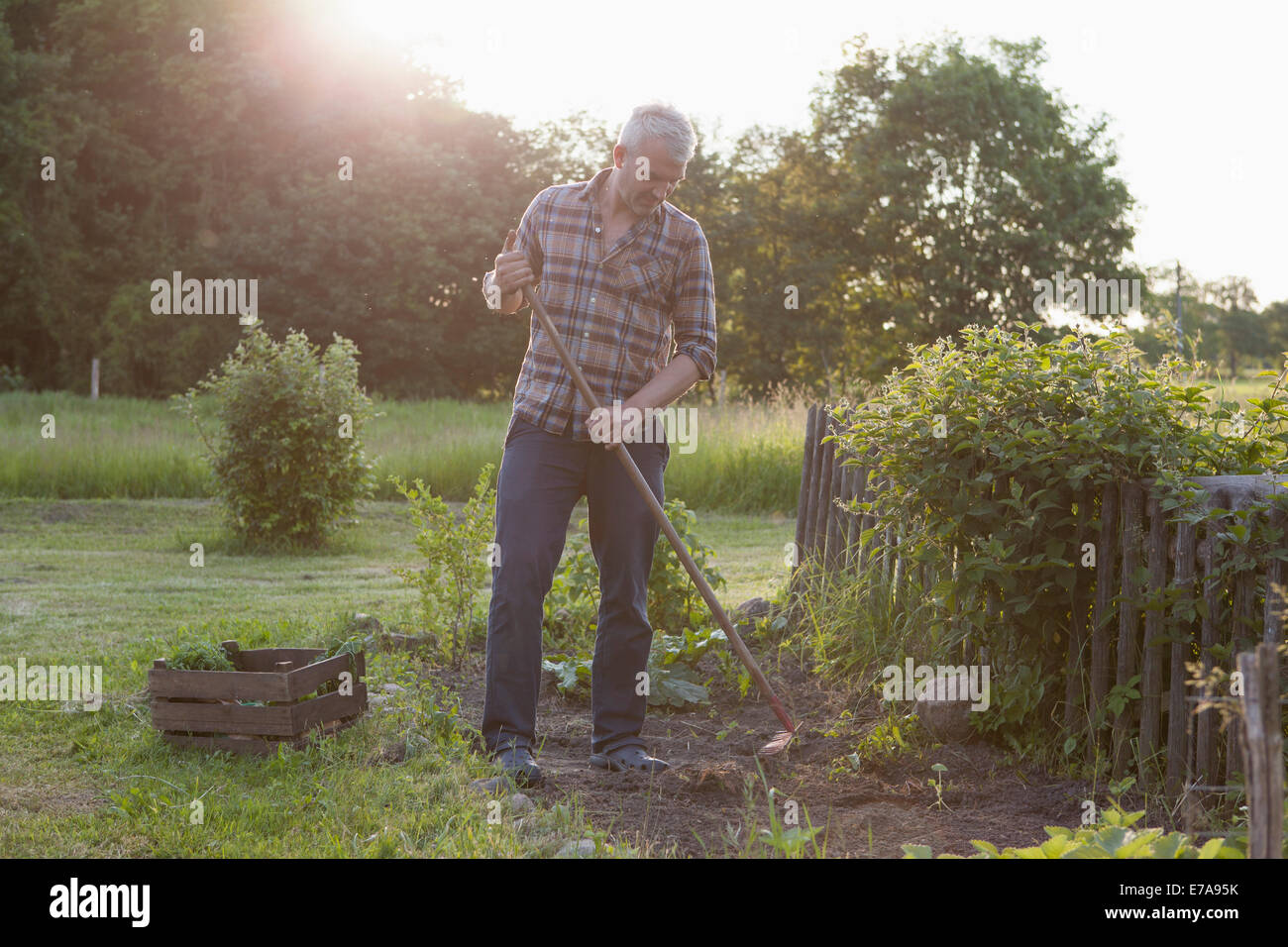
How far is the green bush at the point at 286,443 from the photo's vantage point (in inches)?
368

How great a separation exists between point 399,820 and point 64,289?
29.1m

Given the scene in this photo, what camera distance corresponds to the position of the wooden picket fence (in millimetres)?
3209

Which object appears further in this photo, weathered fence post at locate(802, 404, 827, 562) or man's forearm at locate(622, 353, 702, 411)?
weathered fence post at locate(802, 404, 827, 562)

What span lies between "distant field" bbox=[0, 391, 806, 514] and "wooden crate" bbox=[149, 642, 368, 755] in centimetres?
835

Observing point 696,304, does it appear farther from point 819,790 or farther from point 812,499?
point 812,499

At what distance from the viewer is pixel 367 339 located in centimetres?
2909

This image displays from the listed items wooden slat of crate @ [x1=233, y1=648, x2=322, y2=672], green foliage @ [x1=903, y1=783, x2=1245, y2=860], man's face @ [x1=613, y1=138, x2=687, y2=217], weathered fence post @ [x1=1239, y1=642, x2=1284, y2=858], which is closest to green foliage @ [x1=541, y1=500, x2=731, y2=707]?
wooden slat of crate @ [x1=233, y1=648, x2=322, y2=672]

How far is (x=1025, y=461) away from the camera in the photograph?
12.1 feet

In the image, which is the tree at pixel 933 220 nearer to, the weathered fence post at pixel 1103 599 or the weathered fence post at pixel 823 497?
the weathered fence post at pixel 823 497

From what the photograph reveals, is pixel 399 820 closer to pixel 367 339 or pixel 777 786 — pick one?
pixel 777 786

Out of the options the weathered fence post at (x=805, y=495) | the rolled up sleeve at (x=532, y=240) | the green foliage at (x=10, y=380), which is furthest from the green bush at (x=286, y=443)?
the green foliage at (x=10, y=380)

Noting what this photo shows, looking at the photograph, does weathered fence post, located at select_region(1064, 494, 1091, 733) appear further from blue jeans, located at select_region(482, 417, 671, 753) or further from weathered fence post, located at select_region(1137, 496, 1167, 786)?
blue jeans, located at select_region(482, 417, 671, 753)
